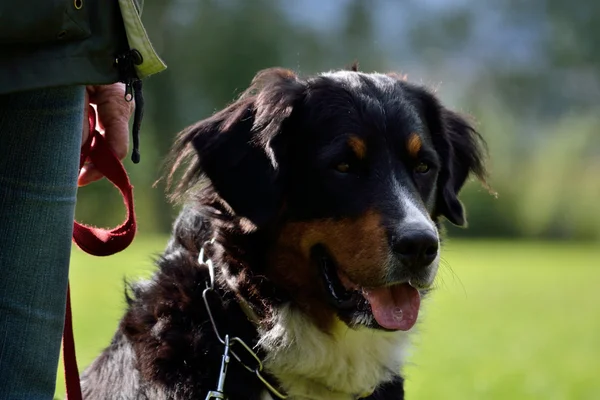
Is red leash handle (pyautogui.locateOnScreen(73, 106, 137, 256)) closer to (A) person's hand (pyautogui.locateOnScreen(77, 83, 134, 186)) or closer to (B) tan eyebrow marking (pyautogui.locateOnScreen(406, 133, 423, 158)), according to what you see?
(A) person's hand (pyautogui.locateOnScreen(77, 83, 134, 186))

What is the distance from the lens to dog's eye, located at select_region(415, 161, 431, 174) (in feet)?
12.8

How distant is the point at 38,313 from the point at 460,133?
2.36 m

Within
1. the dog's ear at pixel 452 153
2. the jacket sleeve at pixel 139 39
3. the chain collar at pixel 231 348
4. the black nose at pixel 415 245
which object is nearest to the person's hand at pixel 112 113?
the jacket sleeve at pixel 139 39

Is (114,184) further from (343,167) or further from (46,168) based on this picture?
(343,167)

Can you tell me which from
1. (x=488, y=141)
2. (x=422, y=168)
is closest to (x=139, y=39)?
(x=422, y=168)

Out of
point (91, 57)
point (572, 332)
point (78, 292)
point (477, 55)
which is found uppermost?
point (91, 57)

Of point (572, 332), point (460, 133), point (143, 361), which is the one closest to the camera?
point (143, 361)

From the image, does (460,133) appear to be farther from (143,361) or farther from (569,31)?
(569,31)

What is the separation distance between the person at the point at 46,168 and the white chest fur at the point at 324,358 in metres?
1.00

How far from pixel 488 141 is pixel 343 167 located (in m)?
31.4

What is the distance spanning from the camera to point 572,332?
12023 millimetres

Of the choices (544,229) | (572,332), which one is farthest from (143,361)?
(544,229)

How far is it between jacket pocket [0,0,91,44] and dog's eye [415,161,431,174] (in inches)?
67.4

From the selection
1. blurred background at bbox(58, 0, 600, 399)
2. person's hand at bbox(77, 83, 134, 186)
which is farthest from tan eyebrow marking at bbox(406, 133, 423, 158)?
person's hand at bbox(77, 83, 134, 186)
